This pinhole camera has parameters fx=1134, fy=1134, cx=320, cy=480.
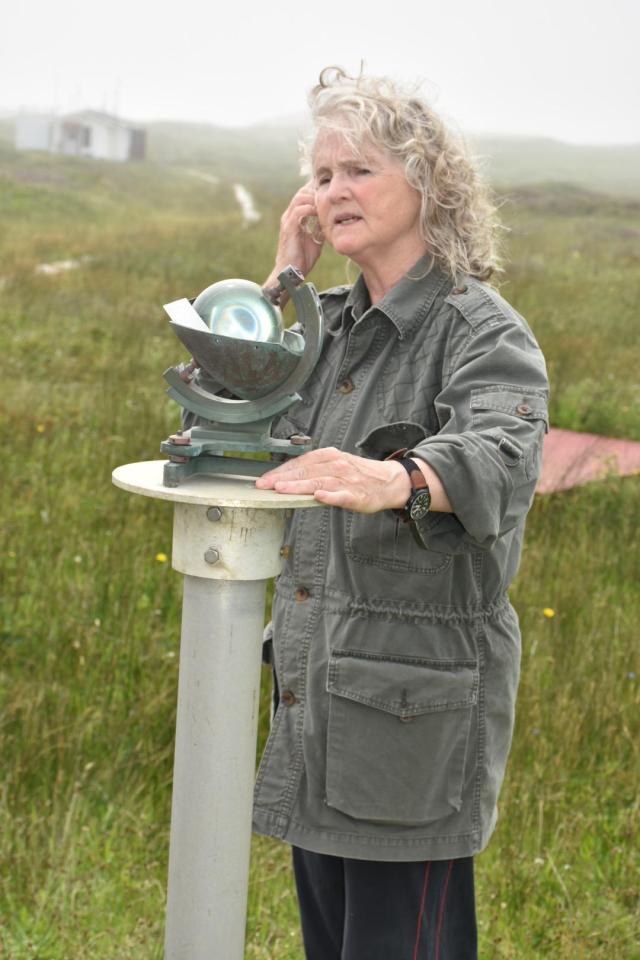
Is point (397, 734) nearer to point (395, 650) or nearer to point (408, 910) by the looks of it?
point (395, 650)

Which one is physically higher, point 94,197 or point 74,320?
point 94,197

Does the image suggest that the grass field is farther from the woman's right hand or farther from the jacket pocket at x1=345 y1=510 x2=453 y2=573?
the jacket pocket at x1=345 y1=510 x2=453 y2=573

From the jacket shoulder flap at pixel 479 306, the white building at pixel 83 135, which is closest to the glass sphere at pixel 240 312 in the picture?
the jacket shoulder flap at pixel 479 306

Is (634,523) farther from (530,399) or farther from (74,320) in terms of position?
(74,320)

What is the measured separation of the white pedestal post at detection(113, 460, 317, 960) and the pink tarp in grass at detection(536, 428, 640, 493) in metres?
3.63

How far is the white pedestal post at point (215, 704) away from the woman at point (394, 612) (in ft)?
1.00

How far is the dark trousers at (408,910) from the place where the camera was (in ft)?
7.02

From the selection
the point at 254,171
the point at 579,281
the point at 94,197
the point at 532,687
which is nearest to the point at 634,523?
the point at 532,687

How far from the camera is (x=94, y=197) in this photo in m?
35.8

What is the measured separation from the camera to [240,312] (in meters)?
1.71

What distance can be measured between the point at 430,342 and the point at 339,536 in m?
0.40

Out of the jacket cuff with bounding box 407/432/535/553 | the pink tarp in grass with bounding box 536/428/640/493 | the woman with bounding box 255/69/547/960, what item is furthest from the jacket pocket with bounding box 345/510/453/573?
the pink tarp in grass with bounding box 536/428/640/493

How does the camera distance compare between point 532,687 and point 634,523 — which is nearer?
point 532,687

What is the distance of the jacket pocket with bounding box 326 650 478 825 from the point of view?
80.7 inches
